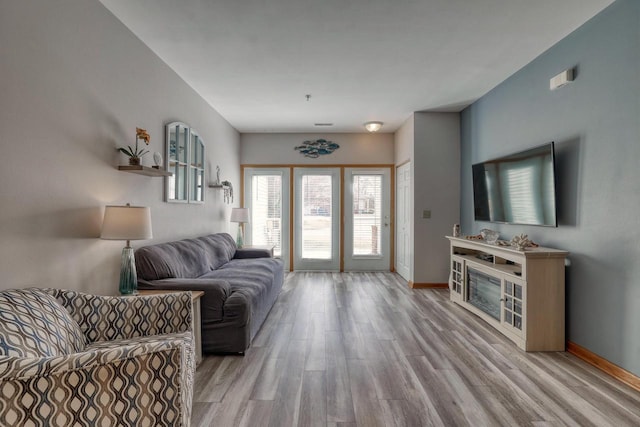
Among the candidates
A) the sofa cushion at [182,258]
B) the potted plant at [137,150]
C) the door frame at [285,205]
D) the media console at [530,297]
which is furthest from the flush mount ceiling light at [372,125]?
the potted plant at [137,150]

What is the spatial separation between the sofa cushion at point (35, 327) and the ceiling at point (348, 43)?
2.07 m

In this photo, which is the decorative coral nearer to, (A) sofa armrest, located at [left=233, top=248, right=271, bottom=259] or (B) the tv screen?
(B) the tv screen

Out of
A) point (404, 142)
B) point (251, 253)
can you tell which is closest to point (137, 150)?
point (251, 253)

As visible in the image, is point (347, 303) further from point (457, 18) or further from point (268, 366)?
point (457, 18)

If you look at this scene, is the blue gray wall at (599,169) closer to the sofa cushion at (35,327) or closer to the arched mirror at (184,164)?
the sofa cushion at (35,327)

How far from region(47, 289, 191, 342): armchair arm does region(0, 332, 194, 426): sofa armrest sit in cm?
72

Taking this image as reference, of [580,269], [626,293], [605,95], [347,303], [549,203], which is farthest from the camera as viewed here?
[347,303]

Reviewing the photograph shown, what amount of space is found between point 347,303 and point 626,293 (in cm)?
269

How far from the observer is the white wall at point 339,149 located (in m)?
6.35

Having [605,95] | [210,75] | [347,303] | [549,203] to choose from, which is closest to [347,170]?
[347,303]

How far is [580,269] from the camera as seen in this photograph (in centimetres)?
277

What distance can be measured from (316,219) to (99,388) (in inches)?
206

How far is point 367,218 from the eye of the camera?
6367 mm

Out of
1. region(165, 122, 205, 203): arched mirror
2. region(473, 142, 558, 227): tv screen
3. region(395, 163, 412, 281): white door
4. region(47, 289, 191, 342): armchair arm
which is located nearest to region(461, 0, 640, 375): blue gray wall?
region(473, 142, 558, 227): tv screen
